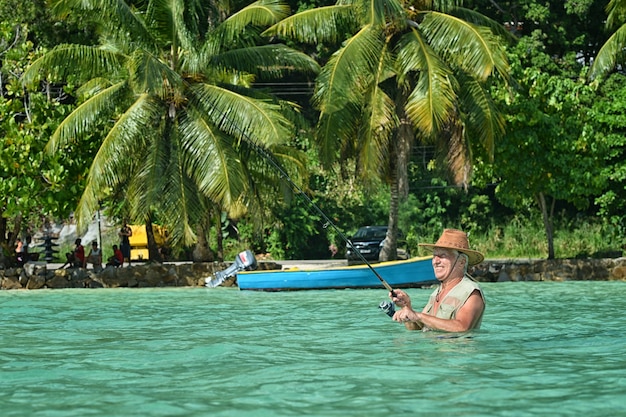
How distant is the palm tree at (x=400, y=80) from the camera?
28469 mm

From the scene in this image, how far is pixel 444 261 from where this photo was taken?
11477 mm

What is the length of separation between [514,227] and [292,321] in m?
25.2

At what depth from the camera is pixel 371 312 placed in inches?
762

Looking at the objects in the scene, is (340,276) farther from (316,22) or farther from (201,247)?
(316,22)

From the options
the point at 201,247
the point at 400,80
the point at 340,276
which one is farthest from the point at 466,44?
the point at 201,247

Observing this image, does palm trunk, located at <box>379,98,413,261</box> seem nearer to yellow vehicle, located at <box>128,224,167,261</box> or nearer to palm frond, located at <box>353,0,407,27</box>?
palm frond, located at <box>353,0,407,27</box>

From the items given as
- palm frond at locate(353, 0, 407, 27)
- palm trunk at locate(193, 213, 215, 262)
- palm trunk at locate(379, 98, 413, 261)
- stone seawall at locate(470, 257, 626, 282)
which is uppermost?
palm frond at locate(353, 0, 407, 27)

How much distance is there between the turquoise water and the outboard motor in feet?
29.0

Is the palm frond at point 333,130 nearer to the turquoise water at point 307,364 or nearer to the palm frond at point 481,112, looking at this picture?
the palm frond at point 481,112

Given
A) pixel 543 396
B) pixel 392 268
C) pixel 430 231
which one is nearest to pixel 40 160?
pixel 392 268

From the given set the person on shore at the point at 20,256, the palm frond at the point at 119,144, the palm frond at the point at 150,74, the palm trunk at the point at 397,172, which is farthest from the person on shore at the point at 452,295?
the person on shore at the point at 20,256

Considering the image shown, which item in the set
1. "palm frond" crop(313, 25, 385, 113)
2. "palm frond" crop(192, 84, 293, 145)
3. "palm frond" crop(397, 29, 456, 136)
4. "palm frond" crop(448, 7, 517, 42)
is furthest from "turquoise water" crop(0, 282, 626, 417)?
"palm frond" crop(448, 7, 517, 42)

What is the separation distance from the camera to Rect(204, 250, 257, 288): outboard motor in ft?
94.6

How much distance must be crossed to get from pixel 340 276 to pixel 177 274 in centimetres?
528
